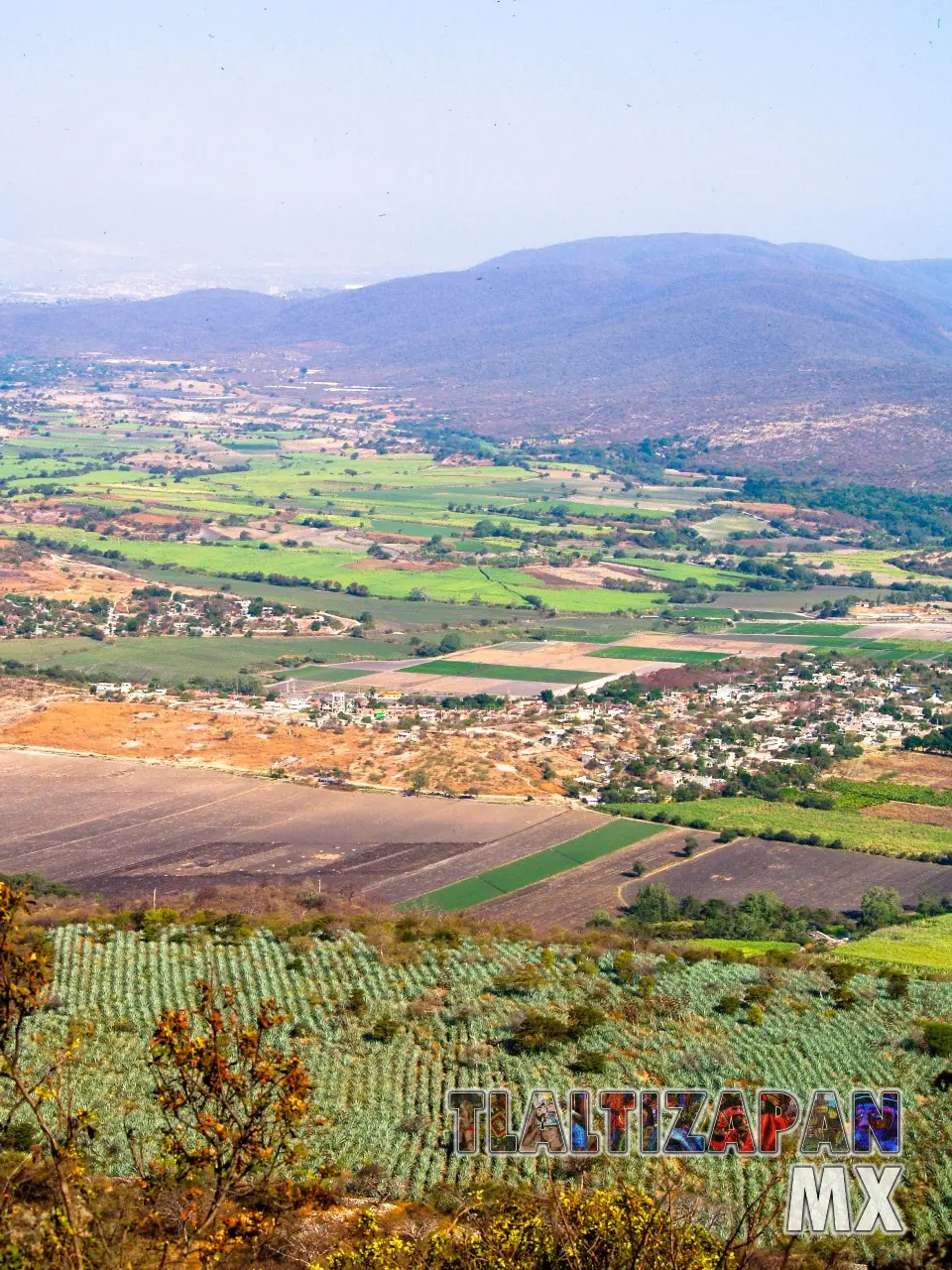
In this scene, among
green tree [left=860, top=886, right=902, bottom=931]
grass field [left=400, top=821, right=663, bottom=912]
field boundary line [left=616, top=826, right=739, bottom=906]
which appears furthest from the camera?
field boundary line [left=616, top=826, right=739, bottom=906]

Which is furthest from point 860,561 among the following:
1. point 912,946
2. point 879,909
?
point 912,946

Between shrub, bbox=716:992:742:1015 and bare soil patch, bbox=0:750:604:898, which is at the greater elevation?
shrub, bbox=716:992:742:1015

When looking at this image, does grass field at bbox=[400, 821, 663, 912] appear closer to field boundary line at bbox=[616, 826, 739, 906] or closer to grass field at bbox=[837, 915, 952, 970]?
field boundary line at bbox=[616, 826, 739, 906]

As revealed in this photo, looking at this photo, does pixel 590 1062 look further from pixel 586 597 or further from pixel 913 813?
pixel 586 597

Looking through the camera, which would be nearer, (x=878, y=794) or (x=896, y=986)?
(x=896, y=986)

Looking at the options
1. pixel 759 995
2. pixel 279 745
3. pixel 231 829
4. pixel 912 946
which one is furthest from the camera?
pixel 279 745

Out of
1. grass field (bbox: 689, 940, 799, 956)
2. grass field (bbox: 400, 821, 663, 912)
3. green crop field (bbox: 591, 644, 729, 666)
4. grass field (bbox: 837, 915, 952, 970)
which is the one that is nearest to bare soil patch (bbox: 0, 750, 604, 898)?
grass field (bbox: 400, 821, 663, 912)

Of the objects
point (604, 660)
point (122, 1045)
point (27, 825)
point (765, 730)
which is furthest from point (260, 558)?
point (122, 1045)
